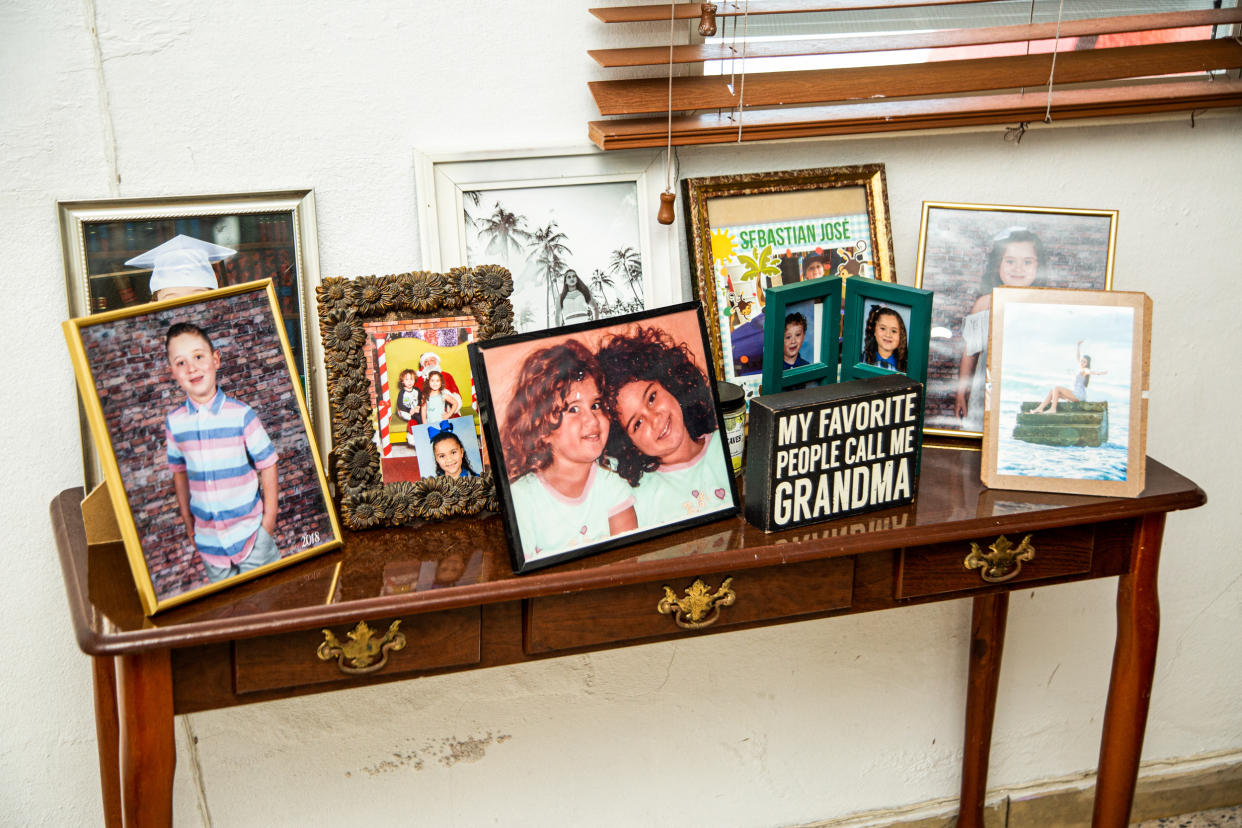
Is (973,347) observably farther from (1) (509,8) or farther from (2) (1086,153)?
(1) (509,8)

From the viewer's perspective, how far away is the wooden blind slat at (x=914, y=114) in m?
1.43

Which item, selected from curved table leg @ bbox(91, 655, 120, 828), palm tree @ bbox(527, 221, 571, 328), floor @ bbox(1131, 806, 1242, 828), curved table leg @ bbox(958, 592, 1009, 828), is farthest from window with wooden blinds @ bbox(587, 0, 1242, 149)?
floor @ bbox(1131, 806, 1242, 828)

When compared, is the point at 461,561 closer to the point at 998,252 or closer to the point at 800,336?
the point at 800,336

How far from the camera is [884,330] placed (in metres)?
1.39

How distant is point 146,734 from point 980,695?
54.7 inches

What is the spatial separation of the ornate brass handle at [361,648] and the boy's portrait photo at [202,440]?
12 cm

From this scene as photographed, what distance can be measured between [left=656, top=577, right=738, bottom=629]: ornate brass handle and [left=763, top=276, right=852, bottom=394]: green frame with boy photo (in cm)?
30

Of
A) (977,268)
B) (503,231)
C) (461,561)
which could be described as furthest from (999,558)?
(503,231)

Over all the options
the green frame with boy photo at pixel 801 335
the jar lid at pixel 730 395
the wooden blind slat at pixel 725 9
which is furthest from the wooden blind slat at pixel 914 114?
the jar lid at pixel 730 395

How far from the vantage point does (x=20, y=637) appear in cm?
145

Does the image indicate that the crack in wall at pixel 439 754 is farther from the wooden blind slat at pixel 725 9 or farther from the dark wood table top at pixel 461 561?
the wooden blind slat at pixel 725 9

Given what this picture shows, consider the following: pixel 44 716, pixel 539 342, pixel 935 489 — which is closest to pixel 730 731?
pixel 935 489

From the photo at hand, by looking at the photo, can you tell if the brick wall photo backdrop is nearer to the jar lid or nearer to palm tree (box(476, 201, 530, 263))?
palm tree (box(476, 201, 530, 263))

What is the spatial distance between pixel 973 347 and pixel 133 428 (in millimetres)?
1161
